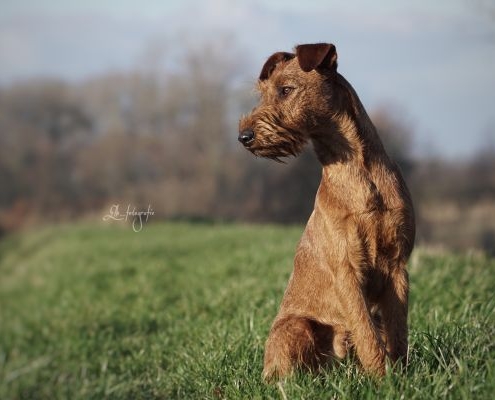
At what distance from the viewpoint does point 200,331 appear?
6.02 meters

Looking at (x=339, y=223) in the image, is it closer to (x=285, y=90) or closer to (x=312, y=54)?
(x=285, y=90)

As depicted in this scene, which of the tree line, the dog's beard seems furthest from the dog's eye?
the tree line

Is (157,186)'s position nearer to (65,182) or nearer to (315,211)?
(65,182)

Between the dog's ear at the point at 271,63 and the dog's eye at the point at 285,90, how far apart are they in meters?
0.25

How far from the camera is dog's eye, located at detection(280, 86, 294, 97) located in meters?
4.13

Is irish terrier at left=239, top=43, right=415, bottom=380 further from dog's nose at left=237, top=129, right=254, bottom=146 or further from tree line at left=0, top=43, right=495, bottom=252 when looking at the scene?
tree line at left=0, top=43, right=495, bottom=252

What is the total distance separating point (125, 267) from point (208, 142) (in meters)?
23.5

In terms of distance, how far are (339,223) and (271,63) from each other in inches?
50.3

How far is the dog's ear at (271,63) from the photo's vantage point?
4359 millimetres

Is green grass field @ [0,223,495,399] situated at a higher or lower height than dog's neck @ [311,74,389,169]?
lower

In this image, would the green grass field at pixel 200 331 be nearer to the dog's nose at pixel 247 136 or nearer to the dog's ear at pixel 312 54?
the dog's nose at pixel 247 136

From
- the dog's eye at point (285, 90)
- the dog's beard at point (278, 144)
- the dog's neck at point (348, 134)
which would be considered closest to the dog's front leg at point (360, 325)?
the dog's neck at point (348, 134)

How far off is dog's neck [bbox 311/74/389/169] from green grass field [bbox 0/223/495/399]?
1.38m

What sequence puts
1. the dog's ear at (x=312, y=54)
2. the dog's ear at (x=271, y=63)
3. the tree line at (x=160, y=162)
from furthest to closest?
the tree line at (x=160, y=162) < the dog's ear at (x=271, y=63) < the dog's ear at (x=312, y=54)
